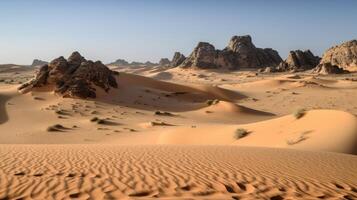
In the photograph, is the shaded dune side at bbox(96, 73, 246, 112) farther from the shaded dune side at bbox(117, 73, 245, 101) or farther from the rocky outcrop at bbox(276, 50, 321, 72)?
the rocky outcrop at bbox(276, 50, 321, 72)

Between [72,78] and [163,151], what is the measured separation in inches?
855

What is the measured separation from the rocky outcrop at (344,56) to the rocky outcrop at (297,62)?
10.2ft

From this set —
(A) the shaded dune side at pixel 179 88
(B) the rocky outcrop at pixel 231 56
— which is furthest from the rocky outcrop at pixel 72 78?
(B) the rocky outcrop at pixel 231 56

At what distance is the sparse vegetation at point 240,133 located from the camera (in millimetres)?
16250

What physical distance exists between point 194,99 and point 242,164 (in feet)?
95.1

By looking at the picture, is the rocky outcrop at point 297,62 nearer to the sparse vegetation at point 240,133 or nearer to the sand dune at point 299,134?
the sand dune at point 299,134

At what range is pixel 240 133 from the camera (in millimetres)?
16328

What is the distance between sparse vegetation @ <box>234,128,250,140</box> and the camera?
53.3 ft

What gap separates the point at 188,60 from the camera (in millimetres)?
90062

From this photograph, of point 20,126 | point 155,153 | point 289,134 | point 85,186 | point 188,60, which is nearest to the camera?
point 85,186

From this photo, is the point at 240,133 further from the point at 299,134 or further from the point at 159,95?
the point at 159,95

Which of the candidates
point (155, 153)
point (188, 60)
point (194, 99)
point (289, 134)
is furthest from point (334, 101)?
point (188, 60)

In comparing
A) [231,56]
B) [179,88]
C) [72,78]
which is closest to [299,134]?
[72,78]

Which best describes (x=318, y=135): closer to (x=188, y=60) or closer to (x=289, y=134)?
(x=289, y=134)
